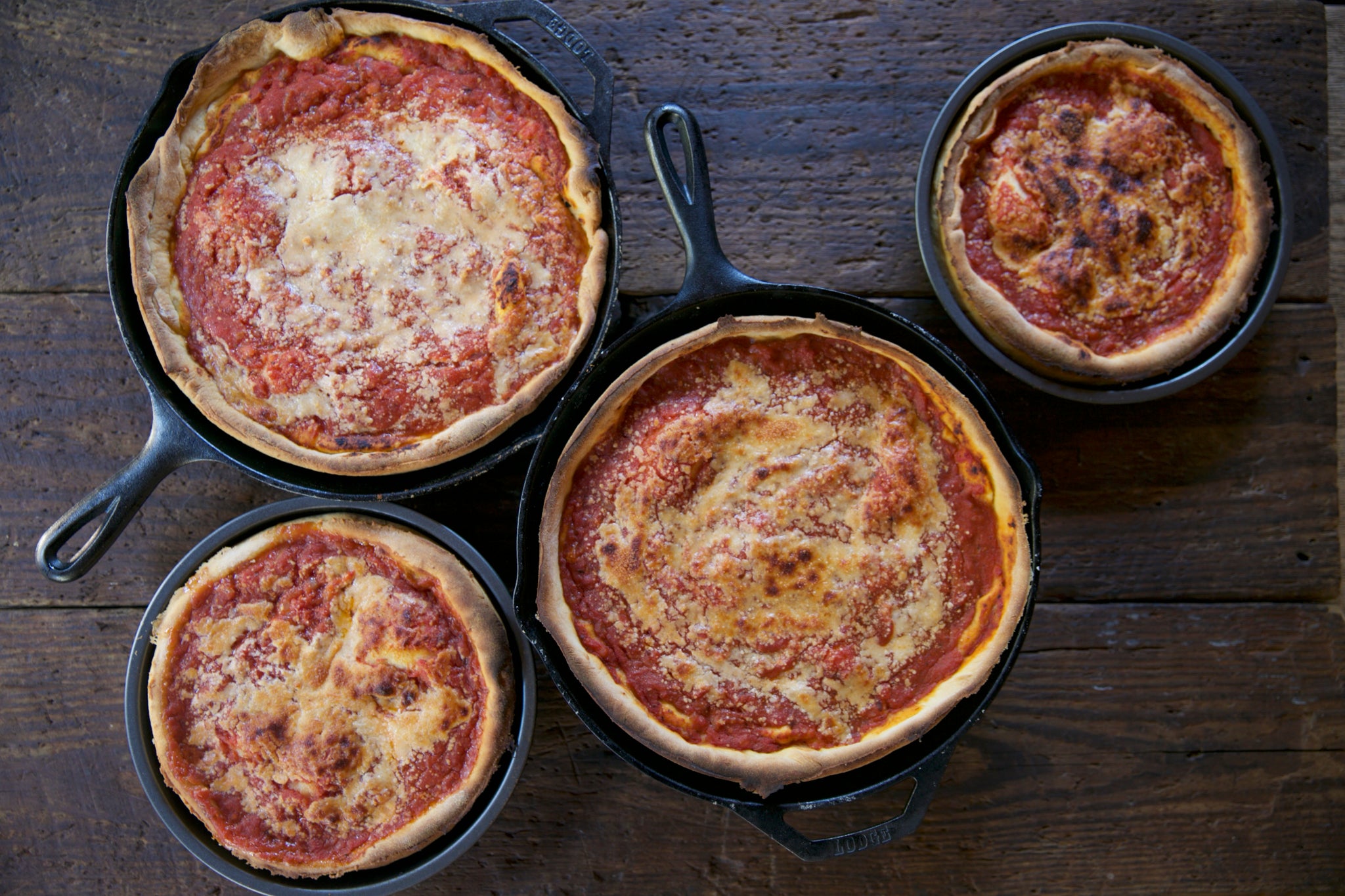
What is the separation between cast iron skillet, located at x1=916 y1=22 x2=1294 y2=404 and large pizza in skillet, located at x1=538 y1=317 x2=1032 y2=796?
40cm

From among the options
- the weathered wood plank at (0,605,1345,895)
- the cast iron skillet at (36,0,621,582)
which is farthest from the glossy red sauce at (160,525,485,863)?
the weathered wood plank at (0,605,1345,895)

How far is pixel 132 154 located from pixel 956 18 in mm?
2320

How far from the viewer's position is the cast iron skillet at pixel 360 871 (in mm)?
2258

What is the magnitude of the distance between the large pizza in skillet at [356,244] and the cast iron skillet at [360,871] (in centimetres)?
28

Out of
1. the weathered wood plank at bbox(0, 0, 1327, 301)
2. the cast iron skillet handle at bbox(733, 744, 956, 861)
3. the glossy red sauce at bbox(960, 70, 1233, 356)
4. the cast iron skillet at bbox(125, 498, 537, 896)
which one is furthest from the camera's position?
the weathered wood plank at bbox(0, 0, 1327, 301)

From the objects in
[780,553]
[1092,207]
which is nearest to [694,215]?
[780,553]

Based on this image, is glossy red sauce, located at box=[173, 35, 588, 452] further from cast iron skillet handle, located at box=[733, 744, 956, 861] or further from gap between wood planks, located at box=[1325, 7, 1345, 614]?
gap between wood planks, located at box=[1325, 7, 1345, 614]

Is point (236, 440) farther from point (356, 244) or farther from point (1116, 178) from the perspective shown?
point (1116, 178)

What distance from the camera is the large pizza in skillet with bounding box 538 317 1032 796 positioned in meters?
2.06

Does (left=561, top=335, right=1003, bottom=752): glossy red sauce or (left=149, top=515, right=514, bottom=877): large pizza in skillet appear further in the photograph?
(left=149, top=515, right=514, bottom=877): large pizza in skillet

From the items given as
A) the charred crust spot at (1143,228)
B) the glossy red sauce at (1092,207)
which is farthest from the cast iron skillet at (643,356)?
→ the charred crust spot at (1143,228)

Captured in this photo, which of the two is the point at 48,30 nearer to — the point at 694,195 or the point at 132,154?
the point at 132,154

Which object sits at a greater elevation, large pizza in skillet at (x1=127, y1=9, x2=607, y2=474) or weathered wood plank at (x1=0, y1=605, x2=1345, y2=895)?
large pizza in skillet at (x1=127, y1=9, x2=607, y2=474)

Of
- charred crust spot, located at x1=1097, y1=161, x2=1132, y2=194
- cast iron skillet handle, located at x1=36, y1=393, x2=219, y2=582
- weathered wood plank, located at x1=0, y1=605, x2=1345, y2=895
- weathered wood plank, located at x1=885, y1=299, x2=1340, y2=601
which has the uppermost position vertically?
charred crust spot, located at x1=1097, y1=161, x2=1132, y2=194
